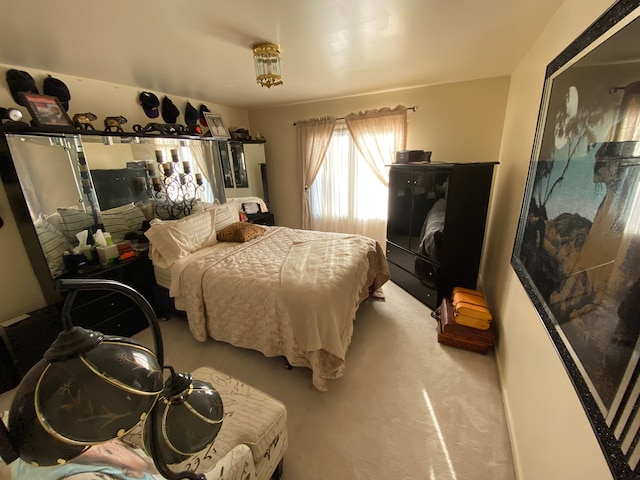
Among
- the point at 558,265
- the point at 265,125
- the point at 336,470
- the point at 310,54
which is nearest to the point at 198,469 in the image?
the point at 336,470

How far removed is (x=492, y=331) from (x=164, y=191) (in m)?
3.51

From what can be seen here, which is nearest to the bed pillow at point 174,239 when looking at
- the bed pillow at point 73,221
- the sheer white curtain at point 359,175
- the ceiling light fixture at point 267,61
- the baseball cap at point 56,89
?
the bed pillow at point 73,221

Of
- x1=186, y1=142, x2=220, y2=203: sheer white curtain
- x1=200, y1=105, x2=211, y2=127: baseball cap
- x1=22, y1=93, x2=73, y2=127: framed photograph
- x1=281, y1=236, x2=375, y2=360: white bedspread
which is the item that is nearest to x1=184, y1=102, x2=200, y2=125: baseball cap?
x1=200, y1=105, x2=211, y2=127: baseball cap

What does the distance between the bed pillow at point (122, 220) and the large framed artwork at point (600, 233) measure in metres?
3.30

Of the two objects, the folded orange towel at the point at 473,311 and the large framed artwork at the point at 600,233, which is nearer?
A: the large framed artwork at the point at 600,233

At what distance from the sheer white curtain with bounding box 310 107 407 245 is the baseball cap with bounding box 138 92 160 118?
2187 millimetres

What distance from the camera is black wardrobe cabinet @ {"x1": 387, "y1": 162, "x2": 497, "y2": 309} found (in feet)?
7.57

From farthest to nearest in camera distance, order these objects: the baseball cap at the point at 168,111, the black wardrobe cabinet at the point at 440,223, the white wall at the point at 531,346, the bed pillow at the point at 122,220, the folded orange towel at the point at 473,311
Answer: the baseball cap at the point at 168,111
the bed pillow at the point at 122,220
the black wardrobe cabinet at the point at 440,223
the folded orange towel at the point at 473,311
the white wall at the point at 531,346

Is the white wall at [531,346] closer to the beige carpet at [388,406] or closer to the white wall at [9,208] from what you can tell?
the beige carpet at [388,406]

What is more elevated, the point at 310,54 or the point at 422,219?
the point at 310,54

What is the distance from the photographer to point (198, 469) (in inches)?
36.5

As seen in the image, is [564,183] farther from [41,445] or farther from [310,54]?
[310,54]

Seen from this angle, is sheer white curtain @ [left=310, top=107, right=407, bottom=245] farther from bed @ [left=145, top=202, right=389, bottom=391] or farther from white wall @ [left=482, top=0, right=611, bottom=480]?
white wall @ [left=482, top=0, right=611, bottom=480]

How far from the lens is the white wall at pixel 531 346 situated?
2.94 ft
